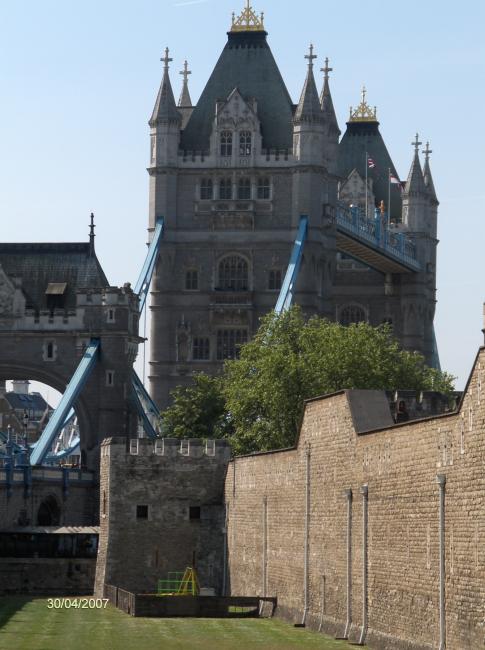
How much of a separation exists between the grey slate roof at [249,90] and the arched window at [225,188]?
271 cm

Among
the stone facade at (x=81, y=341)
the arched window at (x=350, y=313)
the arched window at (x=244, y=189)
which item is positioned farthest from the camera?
the arched window at (x=350, y=313)

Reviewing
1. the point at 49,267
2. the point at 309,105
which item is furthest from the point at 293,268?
the point at 49,267

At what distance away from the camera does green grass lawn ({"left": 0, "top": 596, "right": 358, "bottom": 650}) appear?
4238 centimetres

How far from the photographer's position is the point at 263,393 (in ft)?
276

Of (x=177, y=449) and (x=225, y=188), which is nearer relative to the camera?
(x=177, y=449)

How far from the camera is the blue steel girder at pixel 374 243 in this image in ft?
439

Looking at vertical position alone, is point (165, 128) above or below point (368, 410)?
above

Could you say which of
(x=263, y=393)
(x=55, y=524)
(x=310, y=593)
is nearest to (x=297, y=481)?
(x=310, y=593)

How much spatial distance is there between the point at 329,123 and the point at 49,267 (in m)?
28.9

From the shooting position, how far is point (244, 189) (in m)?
126

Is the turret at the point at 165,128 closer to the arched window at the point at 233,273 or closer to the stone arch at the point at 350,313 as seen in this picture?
the arched window at the point at 233,273

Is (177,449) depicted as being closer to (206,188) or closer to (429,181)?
(206,188)

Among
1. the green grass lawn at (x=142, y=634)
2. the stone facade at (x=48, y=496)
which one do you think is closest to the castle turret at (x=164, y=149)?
the stone facade at (x=48, y=496)

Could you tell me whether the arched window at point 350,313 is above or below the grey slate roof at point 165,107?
below
